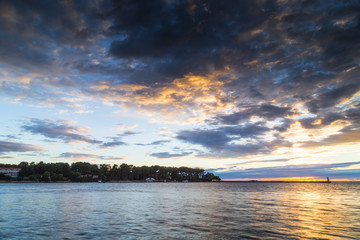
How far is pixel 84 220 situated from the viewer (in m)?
29.1

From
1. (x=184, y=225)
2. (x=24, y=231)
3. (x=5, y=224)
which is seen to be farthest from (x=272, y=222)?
(x=5, y=224)

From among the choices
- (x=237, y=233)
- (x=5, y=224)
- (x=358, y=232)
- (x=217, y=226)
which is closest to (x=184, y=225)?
(x=217, y=226)

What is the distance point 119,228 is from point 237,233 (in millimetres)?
12246

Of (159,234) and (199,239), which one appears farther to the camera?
(159,234)

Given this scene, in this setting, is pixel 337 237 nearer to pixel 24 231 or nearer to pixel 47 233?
pixel 47 233

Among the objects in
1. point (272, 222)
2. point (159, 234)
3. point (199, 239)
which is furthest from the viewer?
point (272, 222)

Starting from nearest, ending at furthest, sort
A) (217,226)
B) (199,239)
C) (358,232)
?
(199,239) → (358,232) → (217,226)

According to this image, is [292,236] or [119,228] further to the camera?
[119,228]

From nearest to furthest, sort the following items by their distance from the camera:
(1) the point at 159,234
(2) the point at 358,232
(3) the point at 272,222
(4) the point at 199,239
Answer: (4) the point at 199,239 → (1) the point at 159,234 → (2) the point at 358,232 → (3) the point at 272,222

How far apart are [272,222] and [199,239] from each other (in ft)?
44.6

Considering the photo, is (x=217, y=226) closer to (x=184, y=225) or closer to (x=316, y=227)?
(x=184, y=225)

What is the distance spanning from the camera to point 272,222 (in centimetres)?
2902

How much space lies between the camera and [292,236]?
21.9m

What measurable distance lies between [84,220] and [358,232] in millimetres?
30904
